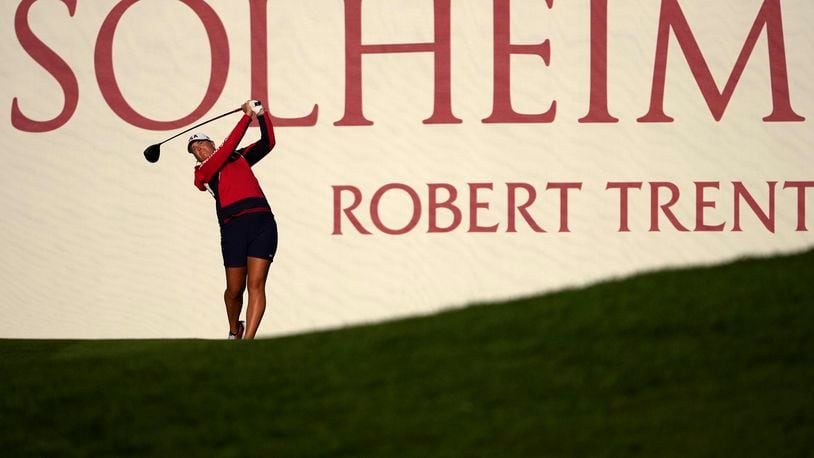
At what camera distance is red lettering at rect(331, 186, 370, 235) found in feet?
35.3

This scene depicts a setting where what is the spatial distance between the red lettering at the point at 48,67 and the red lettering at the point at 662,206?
5701mm

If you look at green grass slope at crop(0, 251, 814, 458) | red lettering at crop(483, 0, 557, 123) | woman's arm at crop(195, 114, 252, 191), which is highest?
red lettering at crop(483, 0, 557, 123)

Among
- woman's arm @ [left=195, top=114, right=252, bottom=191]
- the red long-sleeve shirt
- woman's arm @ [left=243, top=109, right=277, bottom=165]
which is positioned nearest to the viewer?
woman's arm @ [left=195, top=114, right=252, bottom=191]

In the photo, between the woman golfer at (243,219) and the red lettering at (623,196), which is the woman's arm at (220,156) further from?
the red lettering at (623,196)

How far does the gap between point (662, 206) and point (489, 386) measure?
5055 millimetres

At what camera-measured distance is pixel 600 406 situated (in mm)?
5668

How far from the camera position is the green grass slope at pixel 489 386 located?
5.35m

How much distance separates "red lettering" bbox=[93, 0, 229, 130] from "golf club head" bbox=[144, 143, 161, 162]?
0.21 meters

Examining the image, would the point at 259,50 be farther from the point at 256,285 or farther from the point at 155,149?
the point at 256,285

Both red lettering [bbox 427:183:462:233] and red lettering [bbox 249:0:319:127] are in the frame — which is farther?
red lettering [bbox 249:0:319:127]

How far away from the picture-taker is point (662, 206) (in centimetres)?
1063

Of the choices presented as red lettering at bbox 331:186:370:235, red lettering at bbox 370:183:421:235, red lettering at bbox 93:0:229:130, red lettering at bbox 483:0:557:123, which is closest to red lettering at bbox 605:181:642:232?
red lettering at bbox 483:0:557:123

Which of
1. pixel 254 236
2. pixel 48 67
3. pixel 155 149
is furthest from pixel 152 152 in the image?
pixel 254 236

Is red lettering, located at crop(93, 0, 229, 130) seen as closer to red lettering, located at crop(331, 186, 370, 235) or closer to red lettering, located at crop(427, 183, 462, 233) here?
red lettering, located at crop(331, 186, 370, 235)
